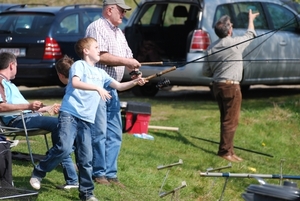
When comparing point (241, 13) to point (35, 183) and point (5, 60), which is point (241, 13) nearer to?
point (5, 60)

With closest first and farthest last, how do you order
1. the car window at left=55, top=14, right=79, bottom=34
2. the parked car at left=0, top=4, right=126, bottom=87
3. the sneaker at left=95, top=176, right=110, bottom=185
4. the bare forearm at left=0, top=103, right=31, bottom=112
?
the bare forearm at left=0, top=103, right=31, bottom=112 < the sneaker at left=95, top=176, right=110, bottom=185 < the parked car at left=0, top=4, right=126, bottom=87 < the car window at left=55, top=14, right=79, bottom=34

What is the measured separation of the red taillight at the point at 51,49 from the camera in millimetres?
14953

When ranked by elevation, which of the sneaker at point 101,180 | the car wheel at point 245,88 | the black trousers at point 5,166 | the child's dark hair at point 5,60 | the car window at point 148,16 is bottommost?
the car wheel at point 245,88

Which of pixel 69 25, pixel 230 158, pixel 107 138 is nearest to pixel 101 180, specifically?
pixel 107 138

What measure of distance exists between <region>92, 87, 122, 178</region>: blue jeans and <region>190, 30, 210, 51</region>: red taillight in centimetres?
546

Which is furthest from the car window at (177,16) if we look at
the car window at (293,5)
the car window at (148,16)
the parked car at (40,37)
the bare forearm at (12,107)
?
the bare forearm at (12,107)

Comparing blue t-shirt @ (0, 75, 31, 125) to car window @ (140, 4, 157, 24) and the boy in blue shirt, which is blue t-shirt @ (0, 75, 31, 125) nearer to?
the boy in blue shirt

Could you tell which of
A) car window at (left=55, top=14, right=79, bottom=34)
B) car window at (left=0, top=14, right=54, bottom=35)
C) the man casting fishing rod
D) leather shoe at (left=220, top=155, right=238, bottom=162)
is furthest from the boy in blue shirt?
car window at (left=55, top=14, right=79, bottom=34)

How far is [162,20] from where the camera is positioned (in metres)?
15.7

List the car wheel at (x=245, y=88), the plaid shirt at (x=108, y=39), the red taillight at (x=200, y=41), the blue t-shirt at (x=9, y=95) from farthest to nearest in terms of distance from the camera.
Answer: the car wheel at (x=245, y=88)
the red taillight at (x=200, y=41)
the plaid shirt at (x=108, y=39)
the blue t-shirt at (x=9, y=95)

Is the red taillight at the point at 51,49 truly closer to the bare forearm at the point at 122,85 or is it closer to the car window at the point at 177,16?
the car window at the point at 177,16

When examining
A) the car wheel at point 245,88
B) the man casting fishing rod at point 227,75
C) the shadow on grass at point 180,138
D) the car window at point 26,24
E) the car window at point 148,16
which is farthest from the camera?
the car wheel at point 245,88

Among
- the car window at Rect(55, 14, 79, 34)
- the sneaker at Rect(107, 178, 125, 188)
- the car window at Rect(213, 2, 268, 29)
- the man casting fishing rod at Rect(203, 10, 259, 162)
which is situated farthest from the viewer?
the car window at Rect(55, 14, 79, 34)

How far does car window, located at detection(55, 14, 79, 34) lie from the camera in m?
15.4
